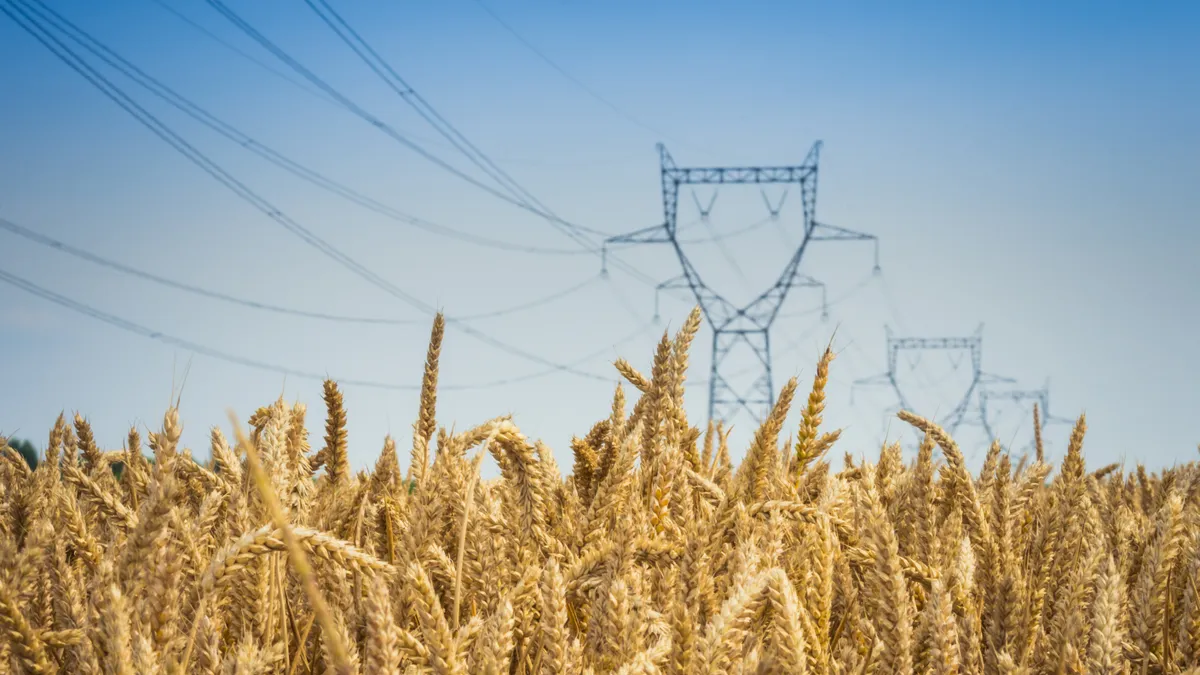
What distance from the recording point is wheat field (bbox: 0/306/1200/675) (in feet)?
4.04

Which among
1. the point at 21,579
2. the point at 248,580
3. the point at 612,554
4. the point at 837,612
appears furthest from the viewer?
the point at 837,612

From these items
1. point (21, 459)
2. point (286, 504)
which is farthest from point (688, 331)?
point (21, 459)

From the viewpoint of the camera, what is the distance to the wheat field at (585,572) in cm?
123

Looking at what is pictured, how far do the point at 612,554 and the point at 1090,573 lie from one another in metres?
1.20

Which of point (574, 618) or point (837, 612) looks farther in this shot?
point (837, 612)

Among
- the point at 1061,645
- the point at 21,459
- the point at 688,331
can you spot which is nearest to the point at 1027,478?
the point at 1061,645

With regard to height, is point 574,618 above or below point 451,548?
below

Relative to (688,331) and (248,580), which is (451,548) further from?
(688,331)

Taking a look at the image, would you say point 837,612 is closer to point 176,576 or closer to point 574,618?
point 574,618

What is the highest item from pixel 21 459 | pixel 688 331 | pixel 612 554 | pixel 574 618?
pixel 688 331

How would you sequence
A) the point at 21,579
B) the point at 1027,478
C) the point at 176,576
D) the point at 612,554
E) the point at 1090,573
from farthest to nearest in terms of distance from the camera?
the point at 1027,478 < the point at 1090,573 < the point at 612,554 < the point at 21,579 < the point at 176,576

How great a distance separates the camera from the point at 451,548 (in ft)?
6.89

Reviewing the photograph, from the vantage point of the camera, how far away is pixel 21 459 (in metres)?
3.60

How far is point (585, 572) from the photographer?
1604mm
